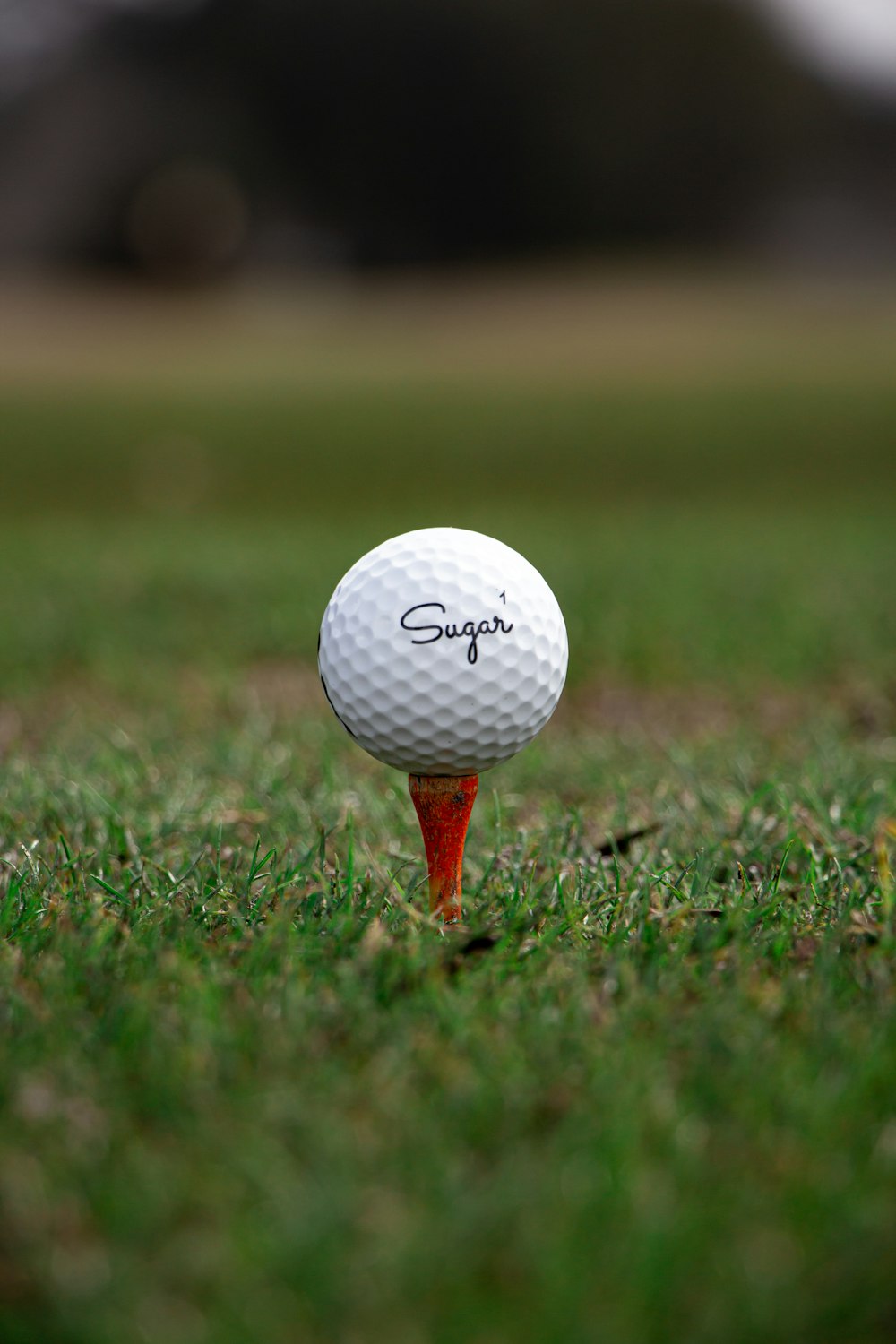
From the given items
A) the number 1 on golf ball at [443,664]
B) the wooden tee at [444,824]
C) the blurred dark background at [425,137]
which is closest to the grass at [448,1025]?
the wooden tee at [444,824]

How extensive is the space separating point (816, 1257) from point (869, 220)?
185ft

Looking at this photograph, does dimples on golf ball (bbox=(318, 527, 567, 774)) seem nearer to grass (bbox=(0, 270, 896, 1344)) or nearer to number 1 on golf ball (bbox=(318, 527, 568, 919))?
number 1 on golf ball (bbox=(318, 527, 568, 919))

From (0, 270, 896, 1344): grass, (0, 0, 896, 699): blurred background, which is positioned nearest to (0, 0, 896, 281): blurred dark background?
(0, 0, 896, 699): blurred background

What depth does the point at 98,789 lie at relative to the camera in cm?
287

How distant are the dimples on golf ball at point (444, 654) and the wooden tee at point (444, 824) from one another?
4 centimetres

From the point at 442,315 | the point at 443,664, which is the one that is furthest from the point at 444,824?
the point at 442,315

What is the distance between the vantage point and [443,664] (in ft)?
6.95

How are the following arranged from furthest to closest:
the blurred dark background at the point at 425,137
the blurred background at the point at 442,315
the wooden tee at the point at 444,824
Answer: the blurred dark background at the point at 425,137
the blurred background at the point at 442,315
the wooden tee at the point at 444,824

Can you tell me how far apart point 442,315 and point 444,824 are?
2895 centimetres

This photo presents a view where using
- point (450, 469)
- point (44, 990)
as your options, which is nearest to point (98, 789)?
point (44, 990)

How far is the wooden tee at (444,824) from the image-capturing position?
206 cm

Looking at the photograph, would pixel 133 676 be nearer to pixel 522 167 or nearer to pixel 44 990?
pixel 44 990

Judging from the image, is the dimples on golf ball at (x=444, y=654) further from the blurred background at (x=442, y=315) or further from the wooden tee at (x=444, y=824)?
the blurred background at (x=442, y=315)

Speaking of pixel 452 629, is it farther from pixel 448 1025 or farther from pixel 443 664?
pixel 448 1025
